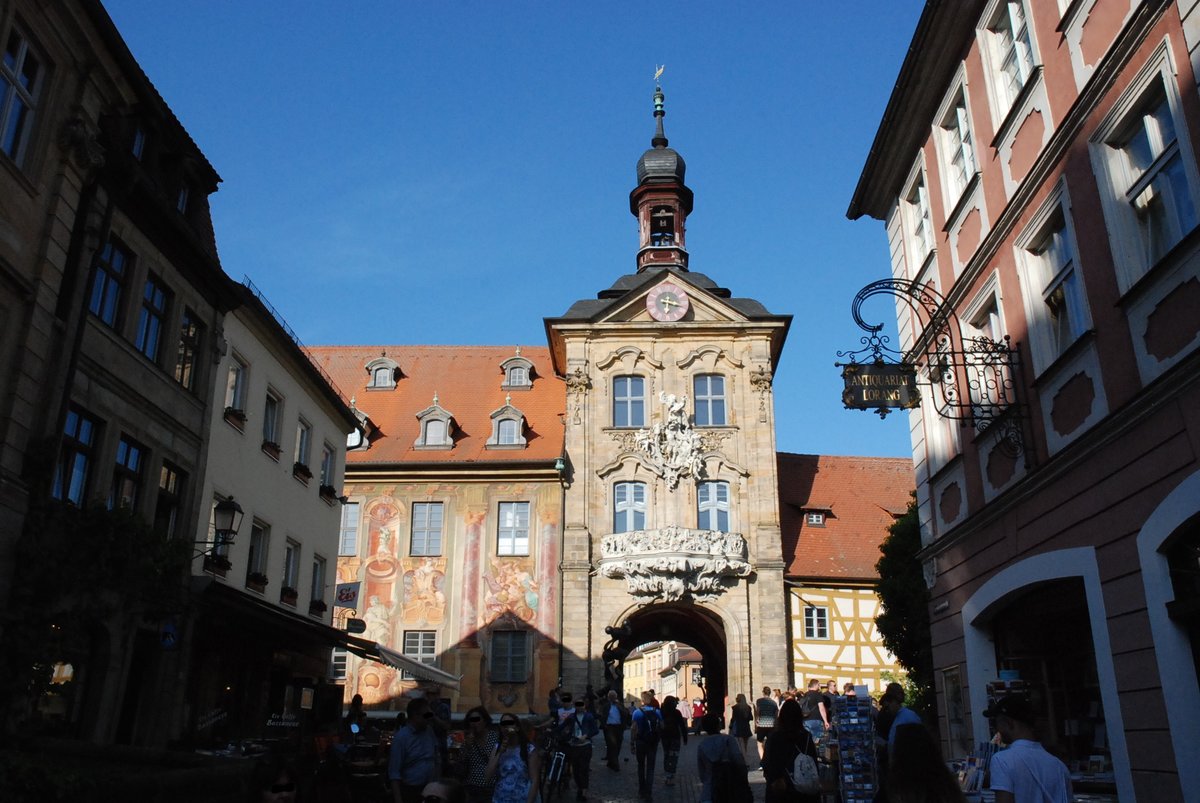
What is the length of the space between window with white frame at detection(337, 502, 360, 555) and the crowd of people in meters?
13.8

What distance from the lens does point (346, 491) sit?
103ft

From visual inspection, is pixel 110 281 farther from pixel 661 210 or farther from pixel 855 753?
pixel 661 210

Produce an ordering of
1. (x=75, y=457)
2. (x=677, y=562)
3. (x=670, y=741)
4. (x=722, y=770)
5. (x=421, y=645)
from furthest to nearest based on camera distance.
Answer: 1. (x=421, y=645)
2. (x=677, y=562)
3. (x=670, y=741)
4. (x=75, y=457)
5. (x=722, y=770)

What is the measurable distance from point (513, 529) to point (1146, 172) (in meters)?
24.3

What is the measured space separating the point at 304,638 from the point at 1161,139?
693 inches

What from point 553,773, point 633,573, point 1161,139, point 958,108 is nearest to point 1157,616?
point 1161,139

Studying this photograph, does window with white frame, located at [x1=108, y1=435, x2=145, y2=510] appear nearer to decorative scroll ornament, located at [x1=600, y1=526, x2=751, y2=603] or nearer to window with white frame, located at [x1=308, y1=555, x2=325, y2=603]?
window with white frame, located at [x1=308, y1=555, x2=325, y2=603]

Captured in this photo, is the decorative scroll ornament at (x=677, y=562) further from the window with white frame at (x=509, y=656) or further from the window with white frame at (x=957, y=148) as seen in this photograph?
the window with white frame at (x=957, y=148)

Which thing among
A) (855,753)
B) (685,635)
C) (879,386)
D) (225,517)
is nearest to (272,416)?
(225,517)

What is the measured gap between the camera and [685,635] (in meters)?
36.1

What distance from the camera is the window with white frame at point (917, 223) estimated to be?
48.3ft

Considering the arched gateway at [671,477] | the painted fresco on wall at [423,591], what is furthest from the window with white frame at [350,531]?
the arched gateway at [671,477]

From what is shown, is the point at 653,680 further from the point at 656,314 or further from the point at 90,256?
the point at 90,256

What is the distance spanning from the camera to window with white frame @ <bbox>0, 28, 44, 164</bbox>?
1149cm
